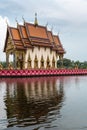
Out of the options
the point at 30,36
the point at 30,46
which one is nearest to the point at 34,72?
the point at 30,46

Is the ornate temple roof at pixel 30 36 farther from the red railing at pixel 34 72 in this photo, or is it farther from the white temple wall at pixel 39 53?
the red railing at pixel 34 72

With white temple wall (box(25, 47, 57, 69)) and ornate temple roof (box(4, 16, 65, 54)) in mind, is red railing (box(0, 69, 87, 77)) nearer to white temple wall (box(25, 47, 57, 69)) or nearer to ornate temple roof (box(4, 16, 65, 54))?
white temple wall (box(25, 47, 57, 69))

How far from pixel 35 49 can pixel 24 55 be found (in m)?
3.63

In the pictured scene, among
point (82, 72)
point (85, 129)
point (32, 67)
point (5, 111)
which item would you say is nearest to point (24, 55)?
point (32, 67)

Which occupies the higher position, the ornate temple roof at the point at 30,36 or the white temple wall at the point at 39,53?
the ornate temple roof at the point at 30,36

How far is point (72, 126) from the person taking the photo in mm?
11477

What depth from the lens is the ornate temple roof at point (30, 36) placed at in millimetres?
63062

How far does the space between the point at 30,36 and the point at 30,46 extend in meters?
2.12

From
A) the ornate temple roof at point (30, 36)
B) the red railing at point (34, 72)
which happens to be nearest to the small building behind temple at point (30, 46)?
the ornate temple roof at point (30, 36)

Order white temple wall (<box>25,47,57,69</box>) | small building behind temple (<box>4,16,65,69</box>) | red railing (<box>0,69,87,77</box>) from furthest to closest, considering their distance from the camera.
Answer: white temple wall (<box>25,47,57,69</box>) → small building behind temple (<box>4,16,65,69</box>) → red railing (<box>0,69,87,77</box>)

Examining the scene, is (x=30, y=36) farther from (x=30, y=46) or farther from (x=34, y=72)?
(x=34, y=72)

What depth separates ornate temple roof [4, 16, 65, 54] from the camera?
63062 millimetres

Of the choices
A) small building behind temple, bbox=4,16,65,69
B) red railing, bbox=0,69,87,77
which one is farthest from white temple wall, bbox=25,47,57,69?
red railing, bbox=0,69,87,77

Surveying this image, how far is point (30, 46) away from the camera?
6469 centimetres
